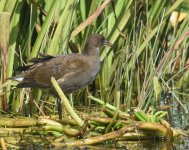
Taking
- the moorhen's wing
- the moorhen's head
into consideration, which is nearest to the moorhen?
the moorhen's wing

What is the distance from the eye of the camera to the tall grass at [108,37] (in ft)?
21.5

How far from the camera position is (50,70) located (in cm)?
655

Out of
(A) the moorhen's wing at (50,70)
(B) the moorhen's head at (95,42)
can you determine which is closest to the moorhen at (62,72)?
(A) the moorhen's wing at (50,70)

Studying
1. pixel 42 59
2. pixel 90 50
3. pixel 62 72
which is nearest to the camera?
pixel 42 59

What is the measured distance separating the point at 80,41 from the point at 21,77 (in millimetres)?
1117

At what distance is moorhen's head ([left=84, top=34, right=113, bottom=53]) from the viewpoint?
22.6 ft

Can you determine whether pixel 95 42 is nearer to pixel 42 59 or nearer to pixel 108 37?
pixel 108 37

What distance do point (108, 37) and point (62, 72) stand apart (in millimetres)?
913

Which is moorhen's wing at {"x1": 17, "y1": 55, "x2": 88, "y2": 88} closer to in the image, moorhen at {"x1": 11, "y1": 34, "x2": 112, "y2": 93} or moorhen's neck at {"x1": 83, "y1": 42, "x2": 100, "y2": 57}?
moorhen at {"x1": 11, "y1": 34, "x2": 112, "y2": 93}

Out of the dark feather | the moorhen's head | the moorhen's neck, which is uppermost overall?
the moorhen's head

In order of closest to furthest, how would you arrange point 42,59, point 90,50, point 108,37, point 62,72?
point 42,59 → point 62,72 → point 90,50 → point 108,37

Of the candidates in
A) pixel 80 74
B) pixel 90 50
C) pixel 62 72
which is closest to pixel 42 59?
pixel 62 72

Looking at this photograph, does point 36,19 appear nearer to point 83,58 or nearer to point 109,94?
point 83,58

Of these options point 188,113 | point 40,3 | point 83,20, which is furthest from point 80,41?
point 188,113
